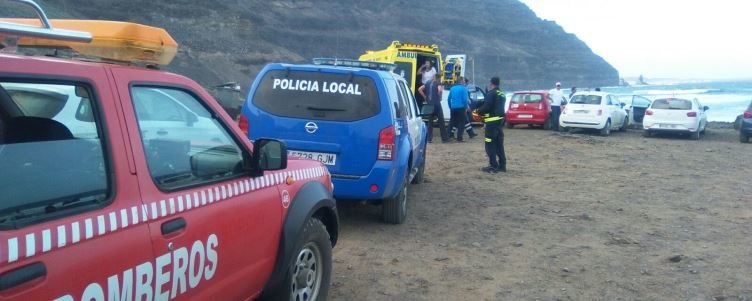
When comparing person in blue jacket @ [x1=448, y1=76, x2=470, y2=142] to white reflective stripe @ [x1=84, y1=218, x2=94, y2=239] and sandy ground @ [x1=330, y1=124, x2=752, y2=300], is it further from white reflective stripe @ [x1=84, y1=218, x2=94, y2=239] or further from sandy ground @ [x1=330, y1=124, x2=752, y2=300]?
white reflective stripe @ [x1=84, y1=218, x2=94, y2=239]

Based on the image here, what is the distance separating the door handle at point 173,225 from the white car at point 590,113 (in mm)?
19051

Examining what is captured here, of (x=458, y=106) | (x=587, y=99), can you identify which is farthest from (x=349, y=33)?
(x=458, y=106)

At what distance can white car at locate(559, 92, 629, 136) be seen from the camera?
20250 millimetres

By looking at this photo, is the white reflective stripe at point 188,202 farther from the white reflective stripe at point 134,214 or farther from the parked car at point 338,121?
the parked car at point 338,121

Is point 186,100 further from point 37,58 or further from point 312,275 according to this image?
point 312,275

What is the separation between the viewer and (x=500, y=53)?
109m

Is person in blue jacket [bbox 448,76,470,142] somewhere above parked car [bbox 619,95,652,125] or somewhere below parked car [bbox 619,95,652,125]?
above

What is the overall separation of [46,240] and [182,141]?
1.10 meters

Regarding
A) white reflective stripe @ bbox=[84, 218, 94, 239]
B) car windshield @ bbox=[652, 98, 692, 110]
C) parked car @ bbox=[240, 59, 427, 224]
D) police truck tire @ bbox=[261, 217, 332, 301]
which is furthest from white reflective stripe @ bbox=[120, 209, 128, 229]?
car windshield @ bbox=[652, 98, 692, 110]

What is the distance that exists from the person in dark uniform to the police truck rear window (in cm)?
451

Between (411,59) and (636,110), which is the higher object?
(411,59)

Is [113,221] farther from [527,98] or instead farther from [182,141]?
[527,98]

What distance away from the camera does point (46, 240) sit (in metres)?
2.11

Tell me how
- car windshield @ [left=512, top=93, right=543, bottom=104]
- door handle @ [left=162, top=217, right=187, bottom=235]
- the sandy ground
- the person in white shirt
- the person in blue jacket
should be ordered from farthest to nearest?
the person in white shirt
car windshield @ [left=512, top=93, right=543, bottom=104]
the person in blue jacket
the sandy ground
door handle @ [left=162, top=217, right=187, bottom=235]
